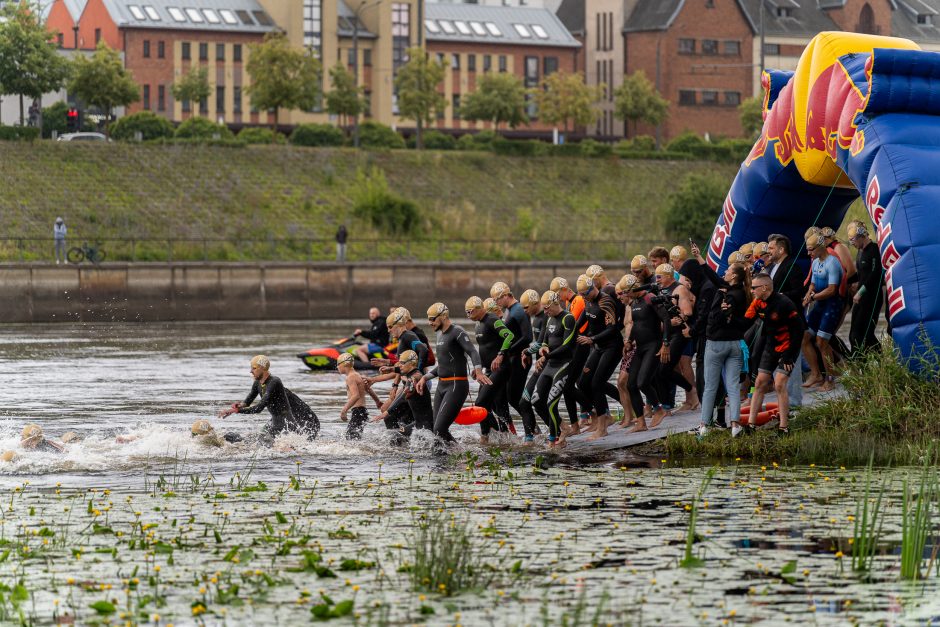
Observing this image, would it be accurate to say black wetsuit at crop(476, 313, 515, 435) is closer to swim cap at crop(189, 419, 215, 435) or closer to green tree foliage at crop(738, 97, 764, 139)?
swim cap at crop(189, 419, 215, 435)

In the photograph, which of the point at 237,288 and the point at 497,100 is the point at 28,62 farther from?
the point at 497,100

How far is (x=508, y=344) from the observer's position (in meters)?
19.5

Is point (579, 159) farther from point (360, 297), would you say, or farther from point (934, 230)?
point (934, 230)

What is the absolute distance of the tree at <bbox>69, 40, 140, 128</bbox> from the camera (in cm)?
7569

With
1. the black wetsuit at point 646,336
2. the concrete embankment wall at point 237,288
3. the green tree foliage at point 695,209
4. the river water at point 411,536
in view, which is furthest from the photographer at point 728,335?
the green tree foliage at point 695,209

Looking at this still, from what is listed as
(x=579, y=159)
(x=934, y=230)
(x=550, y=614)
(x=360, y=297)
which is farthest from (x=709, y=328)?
(x=579, y=159)

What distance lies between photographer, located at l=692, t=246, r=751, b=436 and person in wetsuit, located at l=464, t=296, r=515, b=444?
105 inches

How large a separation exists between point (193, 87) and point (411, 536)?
249 feet

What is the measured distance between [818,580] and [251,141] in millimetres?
62854

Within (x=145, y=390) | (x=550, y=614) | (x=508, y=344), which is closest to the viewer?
(x=550, y=614)

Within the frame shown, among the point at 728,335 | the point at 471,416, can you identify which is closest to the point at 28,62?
the point at 471,416

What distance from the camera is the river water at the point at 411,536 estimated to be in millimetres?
10680

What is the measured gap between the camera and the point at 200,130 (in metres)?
71.8

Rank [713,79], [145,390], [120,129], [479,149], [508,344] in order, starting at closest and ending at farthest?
1. [508,344]
2. [145,390]
3. [120,129]
4. [479,149]
5. [713,79]
